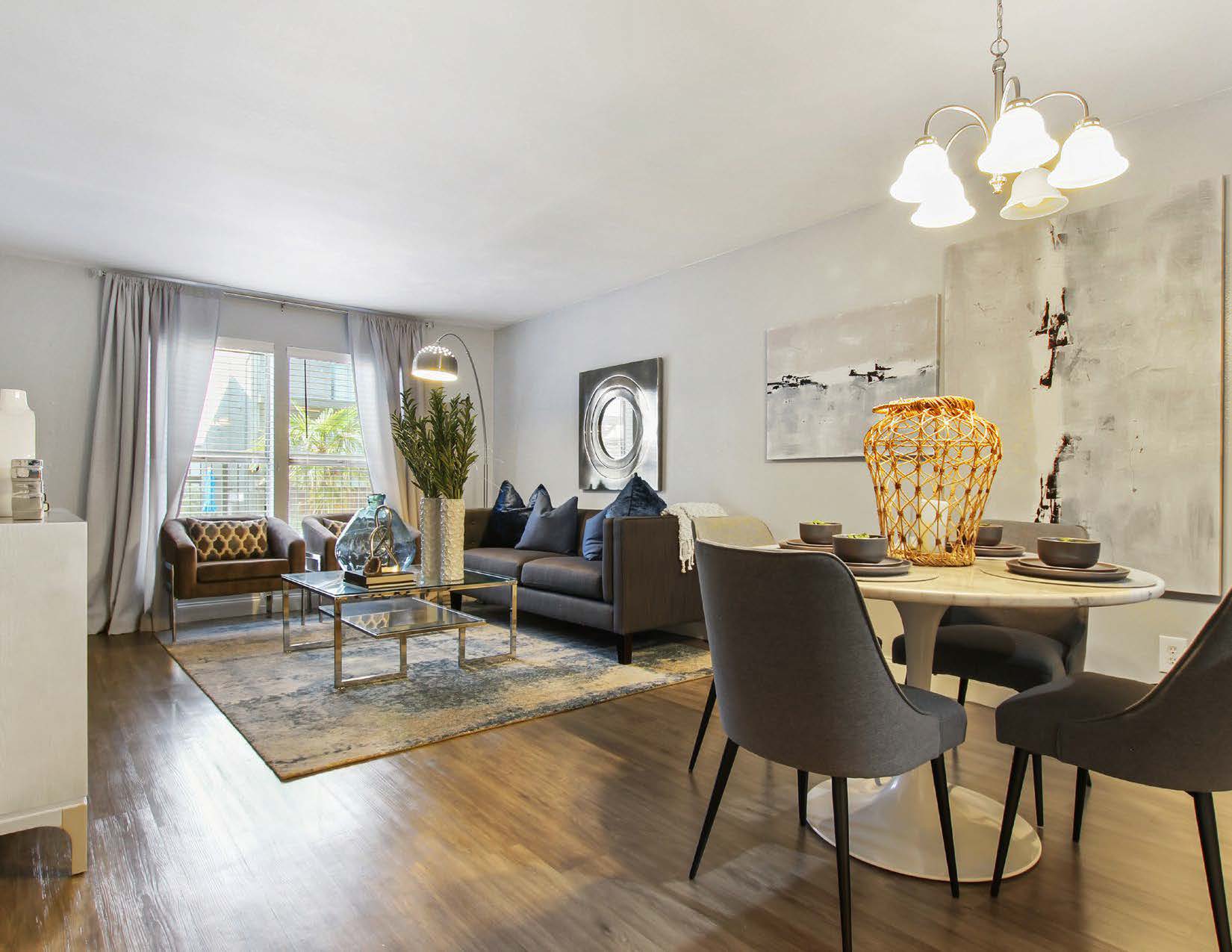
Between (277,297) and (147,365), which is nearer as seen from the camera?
(147,365)

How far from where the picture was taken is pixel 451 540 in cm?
375

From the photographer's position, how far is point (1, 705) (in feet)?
5.60

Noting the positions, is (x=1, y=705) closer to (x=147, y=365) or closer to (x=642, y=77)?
(x=642, y=77)

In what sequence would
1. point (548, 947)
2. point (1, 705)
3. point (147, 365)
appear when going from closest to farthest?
point (548, 947) → point (1, 705) → point (147, 365)

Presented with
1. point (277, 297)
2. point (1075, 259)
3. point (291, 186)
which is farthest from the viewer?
point (277, 297)

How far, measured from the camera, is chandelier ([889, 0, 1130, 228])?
5.69ft

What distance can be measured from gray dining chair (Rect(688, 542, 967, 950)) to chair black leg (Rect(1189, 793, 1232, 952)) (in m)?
0.46

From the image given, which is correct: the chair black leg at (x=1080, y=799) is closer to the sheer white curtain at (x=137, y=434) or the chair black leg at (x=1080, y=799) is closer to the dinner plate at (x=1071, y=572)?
the dinner plate at (x=1071, y=572)

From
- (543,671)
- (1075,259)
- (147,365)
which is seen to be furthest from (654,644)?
(147,365)

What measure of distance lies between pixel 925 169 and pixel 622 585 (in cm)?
257

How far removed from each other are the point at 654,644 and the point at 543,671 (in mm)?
970

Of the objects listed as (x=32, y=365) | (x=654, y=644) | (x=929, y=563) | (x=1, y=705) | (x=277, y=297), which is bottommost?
(x=654, y=644)

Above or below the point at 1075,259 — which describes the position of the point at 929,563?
below

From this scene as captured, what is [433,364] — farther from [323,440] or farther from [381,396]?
[323,440]
